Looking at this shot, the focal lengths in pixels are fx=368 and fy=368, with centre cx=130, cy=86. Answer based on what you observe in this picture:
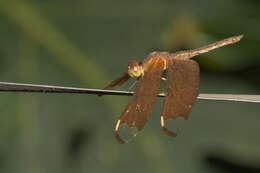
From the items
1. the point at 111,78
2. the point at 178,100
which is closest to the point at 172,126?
the point at 178,100

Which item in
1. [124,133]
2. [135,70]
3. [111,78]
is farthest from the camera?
[111,78]

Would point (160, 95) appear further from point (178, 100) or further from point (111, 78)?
point (111, 78)

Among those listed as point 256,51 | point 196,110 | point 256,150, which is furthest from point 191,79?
point 256,51

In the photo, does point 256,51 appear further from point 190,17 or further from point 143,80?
point 143,80

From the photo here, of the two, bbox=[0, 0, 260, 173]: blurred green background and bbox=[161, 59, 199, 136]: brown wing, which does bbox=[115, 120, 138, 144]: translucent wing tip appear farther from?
bbox=[0, 0, 260, 173]: blurred green background

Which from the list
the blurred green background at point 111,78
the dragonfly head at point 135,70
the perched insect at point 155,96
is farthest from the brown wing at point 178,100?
the blurred green background at point 111,78

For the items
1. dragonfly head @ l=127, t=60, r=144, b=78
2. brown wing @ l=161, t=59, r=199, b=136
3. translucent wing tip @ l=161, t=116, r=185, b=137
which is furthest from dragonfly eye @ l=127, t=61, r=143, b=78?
translucent wing tip @ l=161, t=116, r=185, b=137
